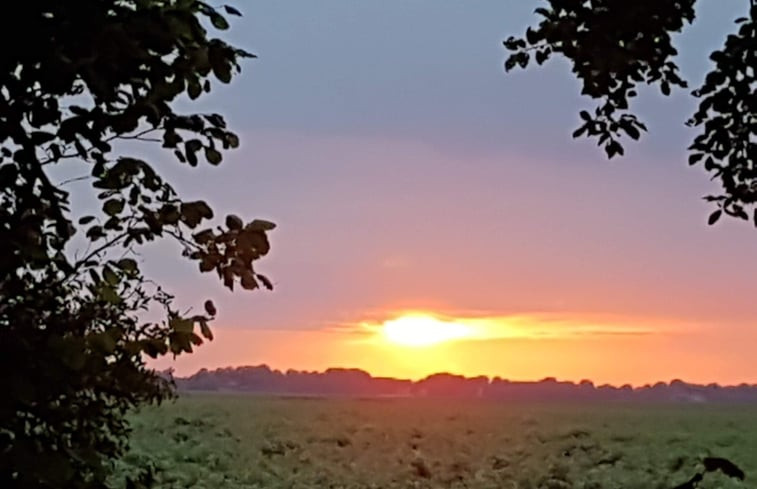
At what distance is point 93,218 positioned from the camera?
3.58 feet

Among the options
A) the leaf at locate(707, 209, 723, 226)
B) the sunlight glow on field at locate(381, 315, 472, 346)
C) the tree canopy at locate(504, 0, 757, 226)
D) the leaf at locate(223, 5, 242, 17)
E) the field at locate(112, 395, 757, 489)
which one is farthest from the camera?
the field at locate(112, 395, 757, 489)

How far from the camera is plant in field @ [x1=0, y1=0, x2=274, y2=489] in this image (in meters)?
A: 0.86

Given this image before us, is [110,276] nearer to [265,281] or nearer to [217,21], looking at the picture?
[265,281]

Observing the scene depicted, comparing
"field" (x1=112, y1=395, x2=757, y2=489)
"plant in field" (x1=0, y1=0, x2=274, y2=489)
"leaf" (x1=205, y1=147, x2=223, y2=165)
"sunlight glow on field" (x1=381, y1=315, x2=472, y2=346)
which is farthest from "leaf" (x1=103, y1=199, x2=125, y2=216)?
"field" (x1=112, y1=395, x2=757, y2=489)

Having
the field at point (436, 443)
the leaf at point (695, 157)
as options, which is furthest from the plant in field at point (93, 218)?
the field at point (436, 443)

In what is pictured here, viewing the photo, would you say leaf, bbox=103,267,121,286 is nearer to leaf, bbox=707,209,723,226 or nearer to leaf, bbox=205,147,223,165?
leaf, bbox=205,147,223,165

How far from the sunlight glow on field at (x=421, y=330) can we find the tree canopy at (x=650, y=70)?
59.6 inches

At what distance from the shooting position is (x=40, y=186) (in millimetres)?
984

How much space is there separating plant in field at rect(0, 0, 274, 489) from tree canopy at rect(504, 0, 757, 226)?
66cm

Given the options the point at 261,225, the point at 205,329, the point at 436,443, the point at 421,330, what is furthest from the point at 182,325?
the point at 436,443

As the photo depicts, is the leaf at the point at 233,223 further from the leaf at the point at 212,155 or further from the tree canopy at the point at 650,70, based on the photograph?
the tree canopy at the point at 650,70

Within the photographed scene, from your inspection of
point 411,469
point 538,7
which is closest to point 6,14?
point 538,7

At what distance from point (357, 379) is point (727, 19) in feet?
8.02

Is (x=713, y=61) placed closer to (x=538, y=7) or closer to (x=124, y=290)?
(x=538, y=7)
